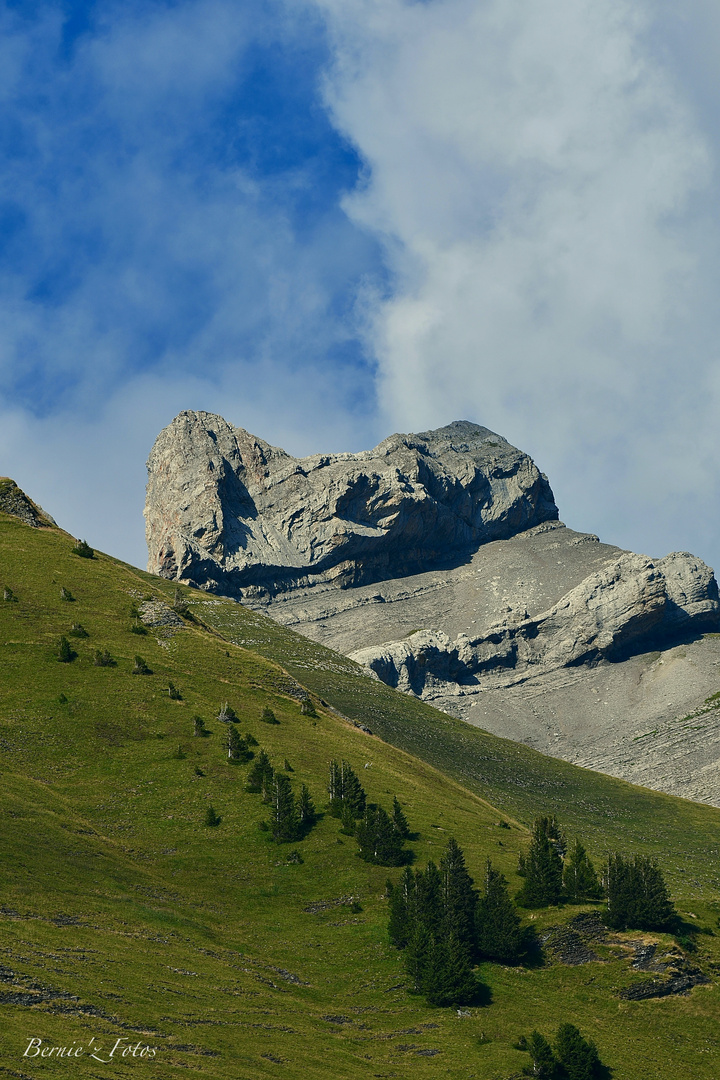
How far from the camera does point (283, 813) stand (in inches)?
Result: 3260

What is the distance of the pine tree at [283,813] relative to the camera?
8131 cm

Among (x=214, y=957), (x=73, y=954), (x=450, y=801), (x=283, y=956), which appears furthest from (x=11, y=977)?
(x=450, y=801)

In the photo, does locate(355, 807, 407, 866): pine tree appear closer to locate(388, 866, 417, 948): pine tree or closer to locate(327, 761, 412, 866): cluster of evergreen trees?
locate(327, 761, 412, 866): cluster of evergreen trees

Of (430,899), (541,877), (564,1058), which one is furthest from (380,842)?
(564,1058)

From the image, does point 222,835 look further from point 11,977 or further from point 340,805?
point 11,977

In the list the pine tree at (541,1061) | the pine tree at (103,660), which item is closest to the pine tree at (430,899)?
the pine tree at (541,1061)

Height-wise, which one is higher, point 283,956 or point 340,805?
point 340,805

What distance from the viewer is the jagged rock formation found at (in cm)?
15038

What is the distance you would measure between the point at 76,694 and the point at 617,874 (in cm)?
5582

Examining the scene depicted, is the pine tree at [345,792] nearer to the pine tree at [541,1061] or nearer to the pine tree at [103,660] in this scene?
the pine tree at [103,660]

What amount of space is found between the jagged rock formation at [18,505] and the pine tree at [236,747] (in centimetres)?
6872

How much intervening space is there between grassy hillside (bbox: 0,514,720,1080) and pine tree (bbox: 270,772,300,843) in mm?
1440

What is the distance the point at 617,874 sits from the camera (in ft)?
253

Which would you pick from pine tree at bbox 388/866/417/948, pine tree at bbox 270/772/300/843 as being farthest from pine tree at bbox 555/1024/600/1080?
pine tree at bbox 270/772/300/843
